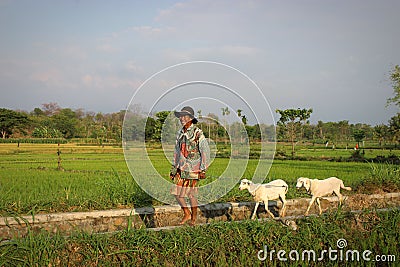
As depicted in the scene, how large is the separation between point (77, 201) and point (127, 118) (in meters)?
1.45

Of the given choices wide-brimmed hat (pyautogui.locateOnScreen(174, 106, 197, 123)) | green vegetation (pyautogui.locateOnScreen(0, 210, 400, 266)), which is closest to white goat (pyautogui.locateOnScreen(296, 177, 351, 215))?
green vegetation (pyautogui.locateOnScreen(0, 210, 400, 266))

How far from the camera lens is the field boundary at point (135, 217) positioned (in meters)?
4.33

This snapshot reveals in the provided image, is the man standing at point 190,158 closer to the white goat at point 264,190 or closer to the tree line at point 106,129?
the white goat at point 264,190

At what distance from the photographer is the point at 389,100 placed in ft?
64.7

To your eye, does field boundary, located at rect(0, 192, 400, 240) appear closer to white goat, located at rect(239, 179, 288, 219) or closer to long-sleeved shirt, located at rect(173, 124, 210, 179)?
white goat, located at rect(239, 179, 288, 219)

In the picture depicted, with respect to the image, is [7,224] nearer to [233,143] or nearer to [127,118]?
[127,118]

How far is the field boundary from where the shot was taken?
14.2ft

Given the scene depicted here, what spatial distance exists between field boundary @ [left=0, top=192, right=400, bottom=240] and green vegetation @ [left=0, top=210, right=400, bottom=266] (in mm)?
419

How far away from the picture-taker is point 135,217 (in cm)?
489

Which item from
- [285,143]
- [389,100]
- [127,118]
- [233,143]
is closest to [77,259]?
[127,118]

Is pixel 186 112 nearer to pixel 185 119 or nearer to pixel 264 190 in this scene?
pixel 185 119
